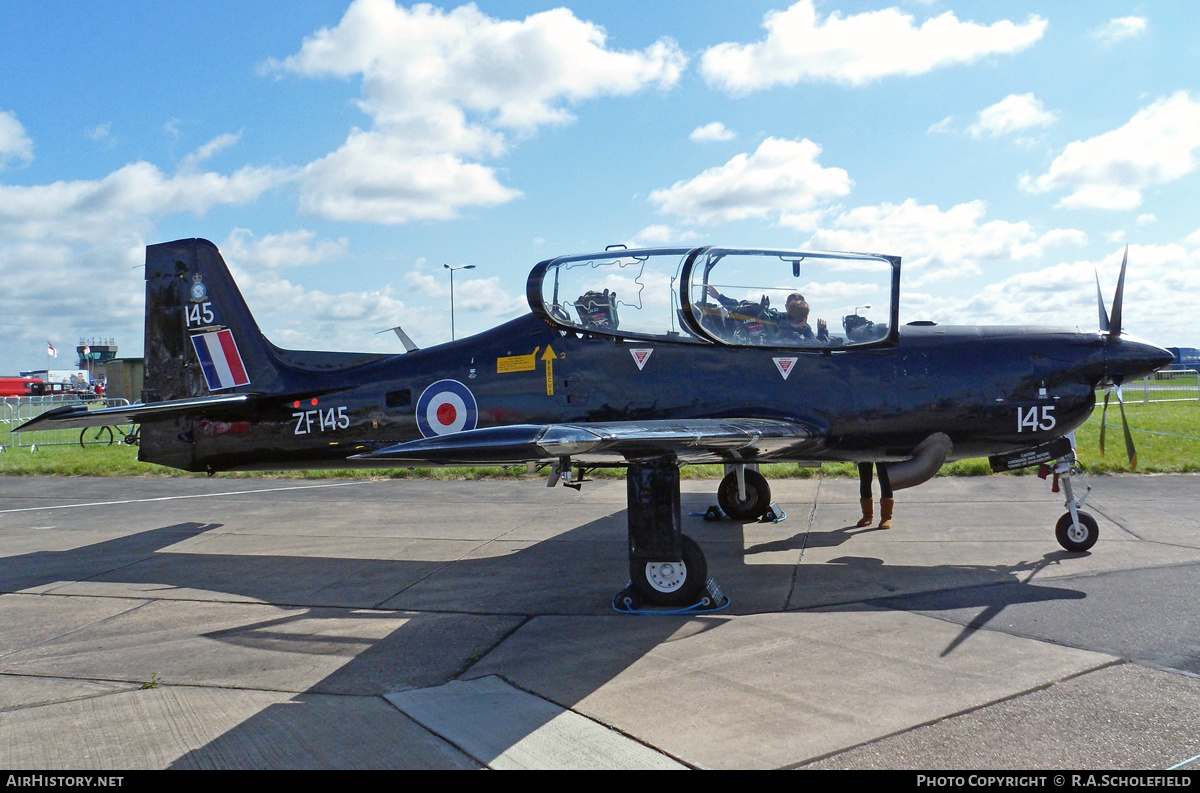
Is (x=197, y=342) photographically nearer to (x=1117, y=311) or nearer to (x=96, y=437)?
(x=1117, y=311)

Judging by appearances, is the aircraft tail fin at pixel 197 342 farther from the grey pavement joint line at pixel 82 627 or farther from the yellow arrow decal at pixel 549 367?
the grey pavement joint line at pixel 82 627

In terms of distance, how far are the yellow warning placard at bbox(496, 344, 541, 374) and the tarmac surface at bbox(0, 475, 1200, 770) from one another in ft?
6.16

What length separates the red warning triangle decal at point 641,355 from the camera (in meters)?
7.31

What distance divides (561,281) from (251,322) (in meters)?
4.35

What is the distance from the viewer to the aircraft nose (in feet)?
23.4

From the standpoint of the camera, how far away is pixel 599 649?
16.2 feet

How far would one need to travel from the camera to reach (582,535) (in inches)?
348

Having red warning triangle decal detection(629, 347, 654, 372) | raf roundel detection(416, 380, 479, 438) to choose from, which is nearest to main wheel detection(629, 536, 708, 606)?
red warning triangle decal detection(629, 347, 654, 372)

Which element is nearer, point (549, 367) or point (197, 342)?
point (549, 367)

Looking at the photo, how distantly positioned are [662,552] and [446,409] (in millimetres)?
3124

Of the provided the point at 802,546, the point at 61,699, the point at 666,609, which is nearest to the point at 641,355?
the point at 666,609

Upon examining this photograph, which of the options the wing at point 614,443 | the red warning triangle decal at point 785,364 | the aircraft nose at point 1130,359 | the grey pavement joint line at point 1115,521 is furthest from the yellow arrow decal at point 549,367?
the grey pavement joint line at point 1115,521

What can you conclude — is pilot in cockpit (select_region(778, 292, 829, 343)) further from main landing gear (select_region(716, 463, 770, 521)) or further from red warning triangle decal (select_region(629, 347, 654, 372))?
main landing gear (select_region(716, 463, 770, 521))

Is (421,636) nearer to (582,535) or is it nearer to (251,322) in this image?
(582,535)
